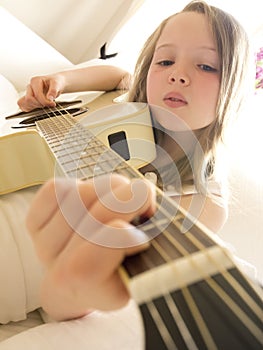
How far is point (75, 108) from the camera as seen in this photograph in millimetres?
855

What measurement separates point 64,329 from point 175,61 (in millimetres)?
492

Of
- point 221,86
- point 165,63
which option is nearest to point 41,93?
point 165,63

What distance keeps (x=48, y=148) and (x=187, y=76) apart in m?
0.26

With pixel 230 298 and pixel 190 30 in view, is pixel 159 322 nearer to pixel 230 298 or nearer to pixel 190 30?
pixel 230 298

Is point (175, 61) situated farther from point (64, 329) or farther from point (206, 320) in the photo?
point (206, 320)

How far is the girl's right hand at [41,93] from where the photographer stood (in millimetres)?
877

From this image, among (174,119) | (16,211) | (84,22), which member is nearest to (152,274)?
(16,211)

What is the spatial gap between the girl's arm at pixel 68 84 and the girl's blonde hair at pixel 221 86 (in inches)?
6.9

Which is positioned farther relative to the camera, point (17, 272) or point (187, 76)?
point (187, 76)

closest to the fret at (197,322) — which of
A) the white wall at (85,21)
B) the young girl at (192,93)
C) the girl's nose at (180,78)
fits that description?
the young girl at (192,93)

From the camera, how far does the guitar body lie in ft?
2.00

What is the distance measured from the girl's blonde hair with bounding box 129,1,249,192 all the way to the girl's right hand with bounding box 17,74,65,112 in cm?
18

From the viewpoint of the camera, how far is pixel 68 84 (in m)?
0.98

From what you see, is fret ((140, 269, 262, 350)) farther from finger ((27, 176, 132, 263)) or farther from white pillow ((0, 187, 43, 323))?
white pillow ((0, 187, 43, 323))
